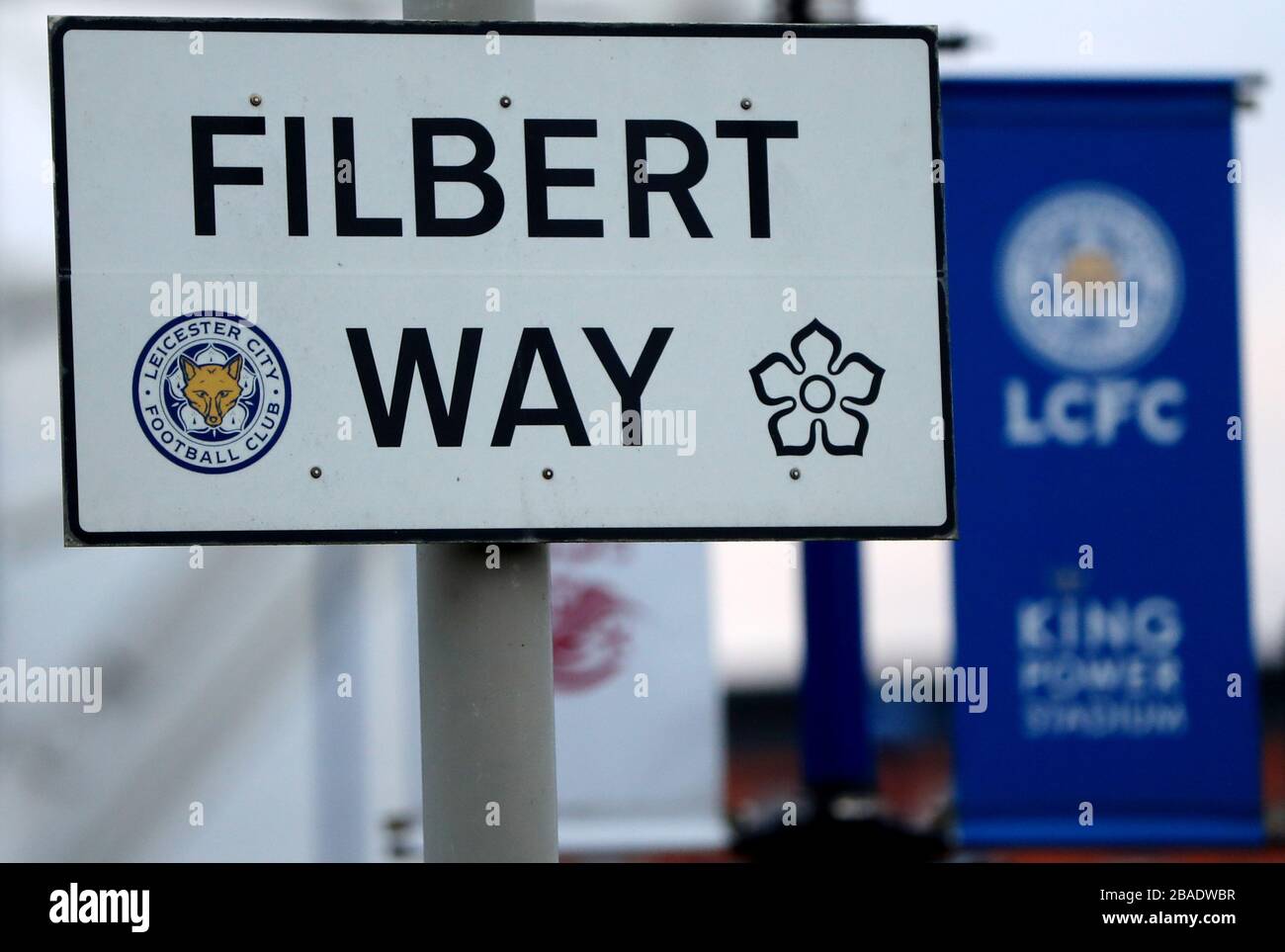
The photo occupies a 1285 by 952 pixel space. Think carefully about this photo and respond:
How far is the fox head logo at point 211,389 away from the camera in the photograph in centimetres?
235

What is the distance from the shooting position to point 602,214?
2449mm

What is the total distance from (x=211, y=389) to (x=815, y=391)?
0.82 meters

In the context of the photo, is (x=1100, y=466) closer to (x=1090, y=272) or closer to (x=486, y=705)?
(x=1090, y=272)

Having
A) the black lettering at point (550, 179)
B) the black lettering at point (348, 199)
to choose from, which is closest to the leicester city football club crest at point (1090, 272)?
the black lettering at point (550, 179)

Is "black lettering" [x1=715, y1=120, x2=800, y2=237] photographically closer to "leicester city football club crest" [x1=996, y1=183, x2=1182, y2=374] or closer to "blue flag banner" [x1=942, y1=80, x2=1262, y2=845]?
"blue flag banner" [x1=942, y1=80, x2=1262, y2=845]

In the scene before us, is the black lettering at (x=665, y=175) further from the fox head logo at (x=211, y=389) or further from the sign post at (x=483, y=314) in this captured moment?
the fox head logo at (x=211, y=389)

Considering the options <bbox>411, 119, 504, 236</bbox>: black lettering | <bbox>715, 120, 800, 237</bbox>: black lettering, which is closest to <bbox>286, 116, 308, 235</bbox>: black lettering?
<bbox>411, 119, 504, 236</bbox>: black lettering

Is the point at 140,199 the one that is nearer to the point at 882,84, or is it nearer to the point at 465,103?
the point at 465,103

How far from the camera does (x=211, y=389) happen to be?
236cm

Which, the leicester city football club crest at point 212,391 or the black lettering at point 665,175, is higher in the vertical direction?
the black lettering at point 665,175

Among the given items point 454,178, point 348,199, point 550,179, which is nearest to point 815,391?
point 550,179

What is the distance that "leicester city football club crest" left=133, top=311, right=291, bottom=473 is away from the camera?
2352mm

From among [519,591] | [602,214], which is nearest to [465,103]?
[602,214]
